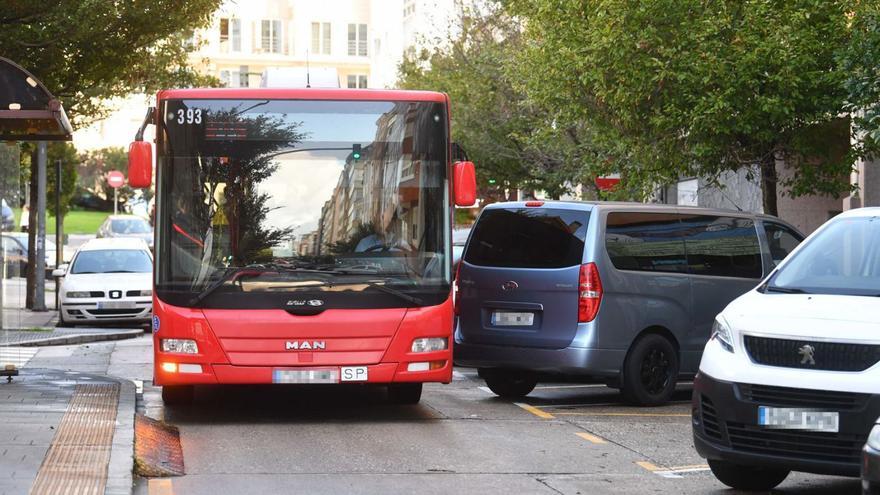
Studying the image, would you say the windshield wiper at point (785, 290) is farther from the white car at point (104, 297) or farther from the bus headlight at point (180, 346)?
the white car at point (104, 297)

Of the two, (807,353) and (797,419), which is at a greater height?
(807,353)

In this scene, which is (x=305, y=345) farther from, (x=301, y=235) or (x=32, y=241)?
(x=32, y=241)

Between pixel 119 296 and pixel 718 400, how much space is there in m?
19.0

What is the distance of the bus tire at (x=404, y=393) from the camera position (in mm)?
13742

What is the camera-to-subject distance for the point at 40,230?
103 ft

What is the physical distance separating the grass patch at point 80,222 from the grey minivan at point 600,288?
60.9 meters

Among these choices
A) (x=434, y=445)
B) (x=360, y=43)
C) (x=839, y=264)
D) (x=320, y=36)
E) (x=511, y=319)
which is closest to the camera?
(x=839, y=264)

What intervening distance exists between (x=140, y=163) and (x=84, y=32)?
6336 mm

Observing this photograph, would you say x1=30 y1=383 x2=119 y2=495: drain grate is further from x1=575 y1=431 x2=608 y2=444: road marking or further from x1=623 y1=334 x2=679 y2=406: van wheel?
x1=623 y1=334 x2=679 y2=406: van wheel

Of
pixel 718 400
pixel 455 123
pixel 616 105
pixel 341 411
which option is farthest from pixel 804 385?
pixel 455 123

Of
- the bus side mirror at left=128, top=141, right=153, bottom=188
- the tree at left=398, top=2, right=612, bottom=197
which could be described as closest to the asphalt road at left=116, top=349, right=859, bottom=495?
the bus side mirror at left=128, top=141, right=153, bottom=188

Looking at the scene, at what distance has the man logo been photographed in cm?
1227

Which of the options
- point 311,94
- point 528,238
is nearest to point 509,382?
point 528,238

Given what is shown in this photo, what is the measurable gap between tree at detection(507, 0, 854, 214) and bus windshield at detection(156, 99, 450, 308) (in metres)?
6.73
